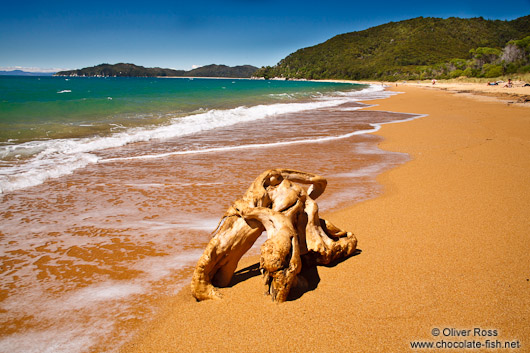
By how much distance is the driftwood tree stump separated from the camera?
2527 millimetres

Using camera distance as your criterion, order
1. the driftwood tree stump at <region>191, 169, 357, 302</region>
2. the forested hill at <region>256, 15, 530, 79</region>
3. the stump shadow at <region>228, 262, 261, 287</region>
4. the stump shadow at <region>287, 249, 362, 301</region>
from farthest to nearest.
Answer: the forested hill at <region>256, 15, 530, 79</region>, the stump shadow at <region>228, 262, 261, 287</region>, the stump shadow at <region>287, 249, 362, 301</region>, the driftwood tree stump at <region>191, 169, 357, 302</region>

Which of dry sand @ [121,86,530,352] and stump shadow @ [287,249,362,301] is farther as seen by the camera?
stump shadow @ [287,249,362,301]

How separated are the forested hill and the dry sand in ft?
366

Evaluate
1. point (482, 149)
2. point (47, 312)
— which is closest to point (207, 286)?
point (47, 312)

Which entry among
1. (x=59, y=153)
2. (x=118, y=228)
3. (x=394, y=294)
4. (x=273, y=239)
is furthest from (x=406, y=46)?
(x=273, y=239)

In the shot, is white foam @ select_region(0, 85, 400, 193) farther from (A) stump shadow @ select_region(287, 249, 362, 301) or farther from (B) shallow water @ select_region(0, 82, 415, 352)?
(A) stump shadow @ select_region(287, 249, 362, 301)

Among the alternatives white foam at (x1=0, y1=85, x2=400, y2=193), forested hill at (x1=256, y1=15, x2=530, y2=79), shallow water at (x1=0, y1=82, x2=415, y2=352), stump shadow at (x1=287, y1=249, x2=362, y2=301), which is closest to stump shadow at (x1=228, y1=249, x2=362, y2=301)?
stump shadow at (x1=287, y1=249, x2=362, y2=301)

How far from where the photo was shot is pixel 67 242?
392 cm

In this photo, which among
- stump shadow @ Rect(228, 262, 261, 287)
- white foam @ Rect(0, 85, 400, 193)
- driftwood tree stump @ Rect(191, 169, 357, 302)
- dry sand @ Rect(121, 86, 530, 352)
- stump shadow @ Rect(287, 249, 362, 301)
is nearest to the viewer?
dry sand @ Rect(121, 86, 530, 352)

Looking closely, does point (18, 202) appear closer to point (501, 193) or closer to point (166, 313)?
point (166, 313)

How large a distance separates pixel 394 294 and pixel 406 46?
167 metres

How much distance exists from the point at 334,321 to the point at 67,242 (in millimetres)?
3356

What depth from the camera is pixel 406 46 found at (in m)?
145

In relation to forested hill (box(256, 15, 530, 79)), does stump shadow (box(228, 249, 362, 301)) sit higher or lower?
lower
